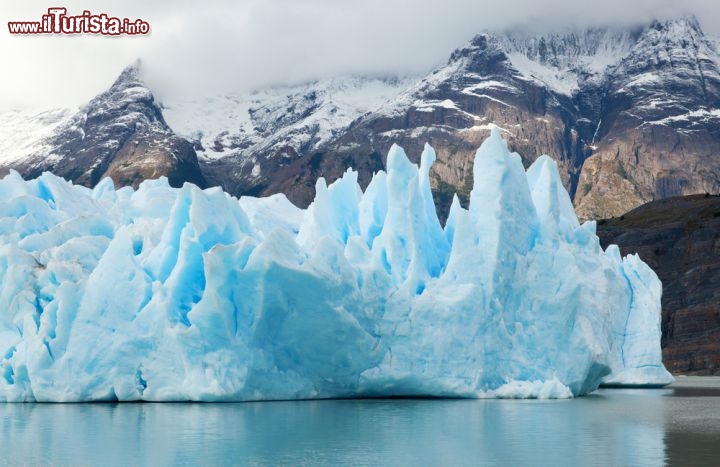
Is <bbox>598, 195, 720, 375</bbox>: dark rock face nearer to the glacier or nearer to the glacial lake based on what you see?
the glacier

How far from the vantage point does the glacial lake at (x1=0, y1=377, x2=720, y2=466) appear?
20.6 meters

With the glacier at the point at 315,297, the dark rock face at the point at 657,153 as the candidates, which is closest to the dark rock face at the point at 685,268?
the glacier at the point at 315,297

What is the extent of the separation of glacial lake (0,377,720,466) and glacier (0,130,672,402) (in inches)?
36.1

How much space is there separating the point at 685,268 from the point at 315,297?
6427 centimetres

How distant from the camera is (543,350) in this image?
3394 centimetres

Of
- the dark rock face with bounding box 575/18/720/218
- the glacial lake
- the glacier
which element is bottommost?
the glacial lake

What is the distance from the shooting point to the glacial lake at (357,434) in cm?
2056

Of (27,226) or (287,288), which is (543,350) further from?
(27,226)

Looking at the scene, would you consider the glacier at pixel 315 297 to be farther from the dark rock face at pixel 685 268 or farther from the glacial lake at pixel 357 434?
the dark rock face at pixel 685 268

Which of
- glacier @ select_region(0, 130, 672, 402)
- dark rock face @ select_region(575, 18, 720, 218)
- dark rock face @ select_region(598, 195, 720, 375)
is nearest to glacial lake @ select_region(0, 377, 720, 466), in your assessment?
glacier @ select_region(0, 130, 672, 402)

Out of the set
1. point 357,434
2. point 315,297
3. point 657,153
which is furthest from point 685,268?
point 657,153

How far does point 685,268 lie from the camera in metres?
88.1

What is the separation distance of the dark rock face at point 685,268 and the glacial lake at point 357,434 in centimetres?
4773

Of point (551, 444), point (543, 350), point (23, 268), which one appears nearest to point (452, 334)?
point (543, 350)
